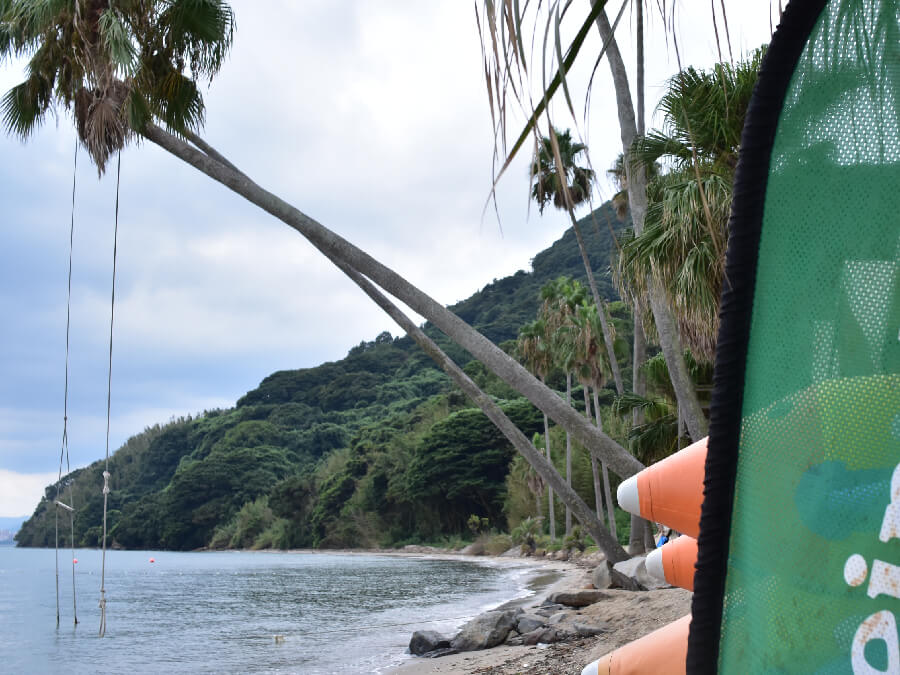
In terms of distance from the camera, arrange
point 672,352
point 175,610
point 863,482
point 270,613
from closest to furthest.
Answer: point 863,482, point 672,352, point 270,613, point 175,610

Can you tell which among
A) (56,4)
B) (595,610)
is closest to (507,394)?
(595,610)

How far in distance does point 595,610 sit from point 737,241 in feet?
41.2

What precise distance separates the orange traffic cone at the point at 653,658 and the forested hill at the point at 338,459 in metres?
46.6

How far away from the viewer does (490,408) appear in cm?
1149

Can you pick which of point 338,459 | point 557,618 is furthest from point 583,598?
point 338,459

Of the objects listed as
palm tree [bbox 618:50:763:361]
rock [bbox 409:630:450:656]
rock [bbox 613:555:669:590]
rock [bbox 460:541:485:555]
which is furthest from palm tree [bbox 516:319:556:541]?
rock [bbox 460:541:485:555]

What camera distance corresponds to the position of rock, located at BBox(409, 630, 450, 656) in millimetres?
13867

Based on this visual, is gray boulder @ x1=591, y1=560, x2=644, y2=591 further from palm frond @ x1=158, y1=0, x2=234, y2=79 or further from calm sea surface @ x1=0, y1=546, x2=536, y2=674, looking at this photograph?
palm frond @ x1=158, y1=0, x2=234, y2=79

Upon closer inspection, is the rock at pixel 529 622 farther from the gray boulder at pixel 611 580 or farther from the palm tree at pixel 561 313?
the palm tree at pixel 561 313

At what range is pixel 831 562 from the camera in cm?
134

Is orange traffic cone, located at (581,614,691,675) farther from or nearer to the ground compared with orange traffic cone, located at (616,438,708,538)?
nearer to the ground

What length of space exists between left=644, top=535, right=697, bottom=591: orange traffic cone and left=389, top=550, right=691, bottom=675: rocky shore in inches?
211

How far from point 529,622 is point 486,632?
2.39ft

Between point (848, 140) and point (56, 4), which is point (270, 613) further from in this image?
point (848, 140)
